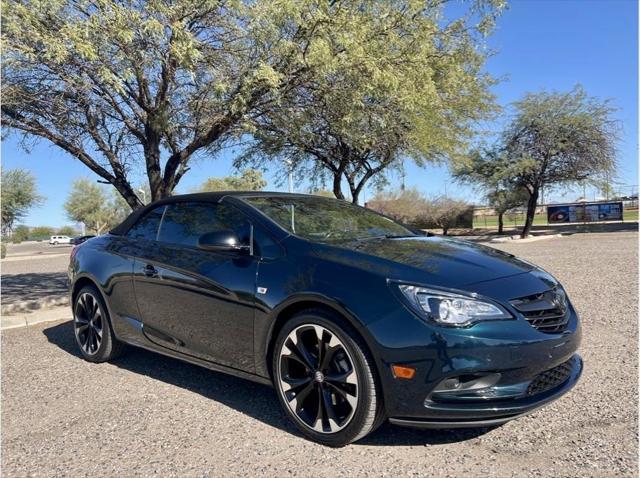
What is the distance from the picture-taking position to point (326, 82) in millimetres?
7738

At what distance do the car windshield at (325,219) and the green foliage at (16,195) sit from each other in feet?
115

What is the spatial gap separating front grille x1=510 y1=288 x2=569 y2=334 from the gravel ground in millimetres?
689

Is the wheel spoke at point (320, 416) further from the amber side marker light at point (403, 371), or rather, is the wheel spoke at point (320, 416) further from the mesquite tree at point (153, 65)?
the mesquite tree at point (153, 65)

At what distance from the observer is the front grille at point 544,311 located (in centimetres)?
294

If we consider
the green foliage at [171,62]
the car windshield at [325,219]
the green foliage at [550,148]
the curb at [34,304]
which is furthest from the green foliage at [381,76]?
the green foliage at [550,148]

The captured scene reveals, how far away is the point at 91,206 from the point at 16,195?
31.7m

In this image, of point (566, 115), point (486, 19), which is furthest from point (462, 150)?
point (566, 115)

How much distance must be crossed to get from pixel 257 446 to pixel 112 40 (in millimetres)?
5288

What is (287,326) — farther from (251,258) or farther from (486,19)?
(486,19)

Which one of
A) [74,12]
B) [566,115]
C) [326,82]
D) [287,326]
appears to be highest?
[566,115]

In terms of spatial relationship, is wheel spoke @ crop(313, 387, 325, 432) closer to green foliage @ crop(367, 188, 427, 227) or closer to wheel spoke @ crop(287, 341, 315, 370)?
wheel spoke @ crop(287, 341, 315, 370)

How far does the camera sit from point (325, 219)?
412 cm

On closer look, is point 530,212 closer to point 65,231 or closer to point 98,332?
point 98,332

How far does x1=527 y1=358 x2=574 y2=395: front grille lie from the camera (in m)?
2.88
